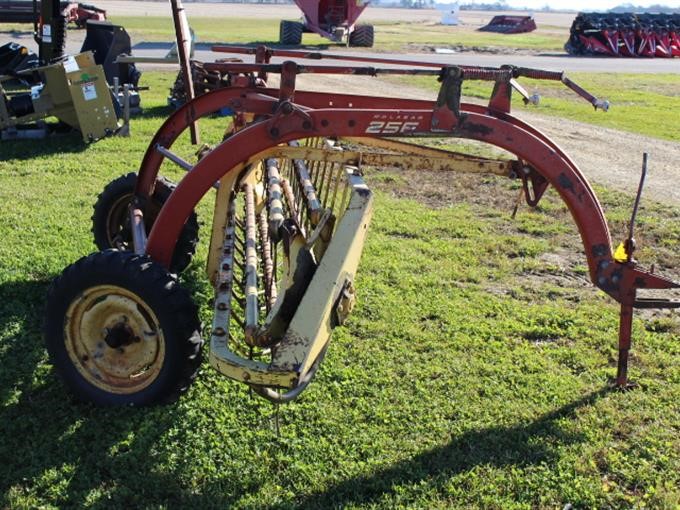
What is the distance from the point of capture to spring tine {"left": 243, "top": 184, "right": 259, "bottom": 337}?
10.5 feet

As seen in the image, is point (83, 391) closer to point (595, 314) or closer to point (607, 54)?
point (595, 314)

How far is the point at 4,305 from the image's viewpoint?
15.1 feet

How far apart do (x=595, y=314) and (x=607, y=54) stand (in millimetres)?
26033

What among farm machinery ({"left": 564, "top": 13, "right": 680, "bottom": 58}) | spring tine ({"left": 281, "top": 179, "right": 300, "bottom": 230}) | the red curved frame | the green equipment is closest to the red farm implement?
farm machinery ({"left": 564, "top": 13, "right": 680, "bottom": 58})

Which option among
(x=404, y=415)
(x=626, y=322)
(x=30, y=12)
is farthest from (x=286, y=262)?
(x=30, y=12)

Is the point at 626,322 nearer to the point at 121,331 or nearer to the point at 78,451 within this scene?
the point at 121,331

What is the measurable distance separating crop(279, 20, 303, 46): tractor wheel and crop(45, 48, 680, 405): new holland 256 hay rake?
2203 centimetres

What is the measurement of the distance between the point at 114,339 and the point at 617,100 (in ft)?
48.2

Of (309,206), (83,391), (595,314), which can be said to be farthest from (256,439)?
(595,314)

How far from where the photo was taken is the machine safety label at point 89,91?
9109mm

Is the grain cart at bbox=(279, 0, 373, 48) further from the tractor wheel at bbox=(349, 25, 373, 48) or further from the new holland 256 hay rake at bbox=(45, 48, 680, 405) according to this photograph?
the new holland 256 hay rake at bbox=(45, 48, 680, 405)

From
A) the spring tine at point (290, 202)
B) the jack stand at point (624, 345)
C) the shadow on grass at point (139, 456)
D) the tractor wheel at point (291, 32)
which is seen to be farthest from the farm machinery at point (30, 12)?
the jack stand at point (624, 345)

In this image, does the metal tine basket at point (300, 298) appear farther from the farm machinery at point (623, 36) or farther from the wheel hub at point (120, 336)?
the farm machinery at point (623, 36)

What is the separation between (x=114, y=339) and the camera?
3383 mm
